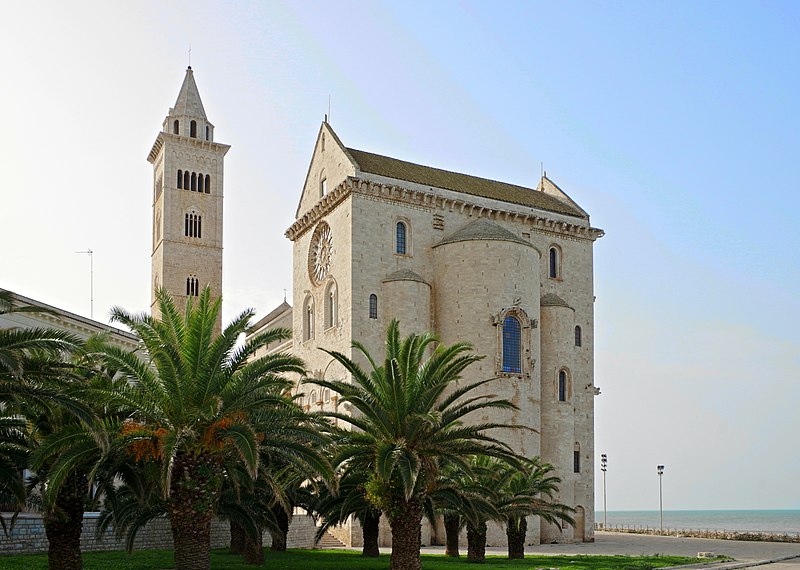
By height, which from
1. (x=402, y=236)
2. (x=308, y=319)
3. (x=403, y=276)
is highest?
(x=402, y=236)

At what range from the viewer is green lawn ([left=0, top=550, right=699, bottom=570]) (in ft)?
75.0

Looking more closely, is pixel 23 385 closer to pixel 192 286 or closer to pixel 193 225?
pixel 192 286

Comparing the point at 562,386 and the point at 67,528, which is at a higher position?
the point at 562,386

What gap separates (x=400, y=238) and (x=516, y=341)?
22.6ft

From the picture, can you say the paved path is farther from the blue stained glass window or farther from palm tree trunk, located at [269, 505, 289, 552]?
the blue stained glass window

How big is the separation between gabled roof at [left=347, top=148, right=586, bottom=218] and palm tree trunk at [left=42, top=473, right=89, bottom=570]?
2402cm

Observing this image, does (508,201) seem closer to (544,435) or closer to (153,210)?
(544,435)

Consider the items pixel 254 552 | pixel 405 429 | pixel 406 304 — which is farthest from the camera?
pixel 406 304

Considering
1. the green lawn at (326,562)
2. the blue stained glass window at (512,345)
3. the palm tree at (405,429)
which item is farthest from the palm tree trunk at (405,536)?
the blue stained glass window at (512,345)

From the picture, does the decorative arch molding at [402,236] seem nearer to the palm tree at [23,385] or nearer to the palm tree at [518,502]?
the palm tree at [518,502]

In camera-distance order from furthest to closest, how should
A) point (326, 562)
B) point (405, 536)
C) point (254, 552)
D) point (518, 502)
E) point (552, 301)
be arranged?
point (552, 301)
point (518, 502)
point (326, 562)
point (254, 552)
point (405, 536)

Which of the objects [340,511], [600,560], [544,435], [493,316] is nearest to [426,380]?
[340,511]

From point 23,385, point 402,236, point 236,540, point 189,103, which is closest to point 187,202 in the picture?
point 189,103

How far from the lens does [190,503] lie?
61.3 feet
